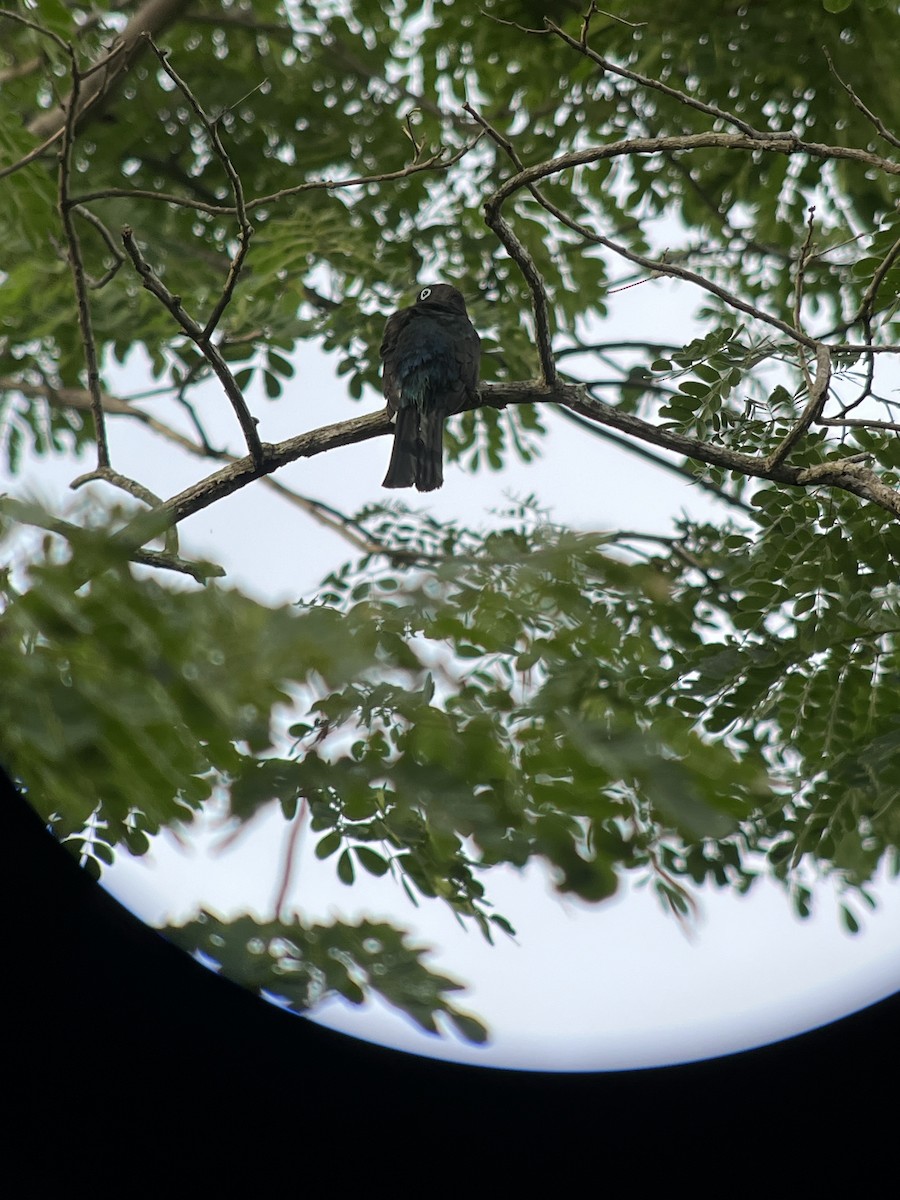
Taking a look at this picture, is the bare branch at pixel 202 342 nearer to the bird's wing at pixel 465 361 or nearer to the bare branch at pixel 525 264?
the bare branch at pixel 525 264

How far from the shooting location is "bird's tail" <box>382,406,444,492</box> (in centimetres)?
252

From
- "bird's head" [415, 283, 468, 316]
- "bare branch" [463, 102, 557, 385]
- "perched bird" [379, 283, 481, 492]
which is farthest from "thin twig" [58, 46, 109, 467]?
"bird's head" [415, 283, 468, 316]

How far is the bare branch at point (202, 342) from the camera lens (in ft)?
5.75

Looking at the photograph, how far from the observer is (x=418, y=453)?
8.41 ft

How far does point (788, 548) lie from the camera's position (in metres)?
1.94

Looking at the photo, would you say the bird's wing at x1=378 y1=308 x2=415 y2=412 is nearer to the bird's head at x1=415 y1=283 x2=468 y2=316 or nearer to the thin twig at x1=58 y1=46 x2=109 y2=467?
the bird's head at x1=415 y1=283 x2=468 y2=316

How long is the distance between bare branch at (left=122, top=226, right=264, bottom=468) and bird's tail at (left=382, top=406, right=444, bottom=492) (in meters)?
0.59

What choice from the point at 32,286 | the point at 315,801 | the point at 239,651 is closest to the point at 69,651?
the point at 239,651

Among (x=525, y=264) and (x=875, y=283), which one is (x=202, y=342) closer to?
(x=525, y=264)

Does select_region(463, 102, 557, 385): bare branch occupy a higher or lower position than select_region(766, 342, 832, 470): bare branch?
higher

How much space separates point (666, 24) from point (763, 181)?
684 millimetres

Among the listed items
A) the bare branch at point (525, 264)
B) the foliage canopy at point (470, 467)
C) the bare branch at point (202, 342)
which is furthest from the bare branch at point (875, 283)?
the bare branch at point (202, 342)

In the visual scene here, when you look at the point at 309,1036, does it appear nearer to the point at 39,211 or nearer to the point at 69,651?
the point at 69,651

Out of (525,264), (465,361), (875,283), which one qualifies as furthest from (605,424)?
(465,361)
